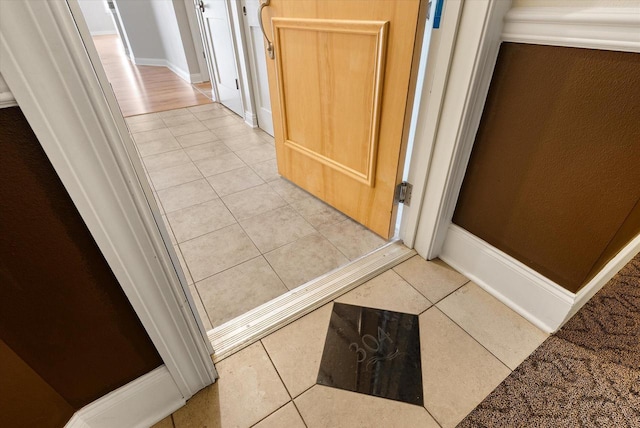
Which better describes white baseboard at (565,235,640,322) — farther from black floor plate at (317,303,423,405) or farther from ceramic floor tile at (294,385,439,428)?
ceramic floor tile at (294,385,439,428)

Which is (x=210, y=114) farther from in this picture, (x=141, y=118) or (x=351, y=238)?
(x=351, y=238)

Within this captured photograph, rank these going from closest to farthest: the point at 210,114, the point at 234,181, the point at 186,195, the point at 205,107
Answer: the point at 186,195 → the point at 234,181 → the point at 210,114 → the point at 205,107

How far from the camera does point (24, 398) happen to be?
658 mm

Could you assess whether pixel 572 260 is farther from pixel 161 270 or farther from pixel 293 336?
pixel 161 270

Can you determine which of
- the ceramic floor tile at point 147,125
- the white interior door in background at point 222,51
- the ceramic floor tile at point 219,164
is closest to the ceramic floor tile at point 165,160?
the ceramic floor tile at point 219,164

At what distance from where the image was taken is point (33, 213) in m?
0.55

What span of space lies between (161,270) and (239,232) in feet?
3.05

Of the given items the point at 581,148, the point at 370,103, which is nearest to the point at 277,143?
the point at 370,103

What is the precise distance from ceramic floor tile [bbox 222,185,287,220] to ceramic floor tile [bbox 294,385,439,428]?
1045 mm

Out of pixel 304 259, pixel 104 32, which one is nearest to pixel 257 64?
pixel 304 259

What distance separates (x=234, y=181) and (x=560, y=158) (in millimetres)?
1731

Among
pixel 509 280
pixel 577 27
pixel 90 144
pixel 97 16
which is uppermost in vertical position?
pixel 577 27

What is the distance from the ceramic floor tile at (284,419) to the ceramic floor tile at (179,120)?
2.81m

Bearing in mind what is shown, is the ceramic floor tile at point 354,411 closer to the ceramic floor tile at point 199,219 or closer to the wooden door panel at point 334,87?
the wooden door panel at point 334,87
